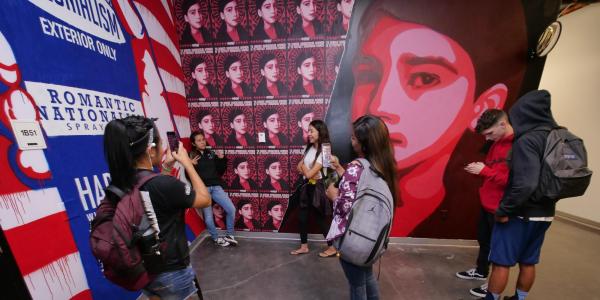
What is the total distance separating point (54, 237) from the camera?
1340 millimetres

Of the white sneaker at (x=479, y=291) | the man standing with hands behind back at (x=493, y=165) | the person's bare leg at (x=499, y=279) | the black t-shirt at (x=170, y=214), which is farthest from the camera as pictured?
the white sneaker at (x=479, y=291)

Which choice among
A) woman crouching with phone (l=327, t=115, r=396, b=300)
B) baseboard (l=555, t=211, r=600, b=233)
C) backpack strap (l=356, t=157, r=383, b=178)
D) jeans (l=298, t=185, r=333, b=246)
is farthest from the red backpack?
baseboard (l=555, t=211, r=600, b=233)

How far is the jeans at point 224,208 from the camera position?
272 centimetres

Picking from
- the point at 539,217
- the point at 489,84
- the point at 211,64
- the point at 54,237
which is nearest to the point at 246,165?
the point at 211,64

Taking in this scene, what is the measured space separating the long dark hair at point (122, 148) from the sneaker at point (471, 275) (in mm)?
2952

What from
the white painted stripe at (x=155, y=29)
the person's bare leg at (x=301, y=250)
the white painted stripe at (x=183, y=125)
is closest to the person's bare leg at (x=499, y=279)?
the person's bare leg at (x=301, y=250)

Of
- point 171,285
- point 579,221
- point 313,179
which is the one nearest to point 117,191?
point 171,285

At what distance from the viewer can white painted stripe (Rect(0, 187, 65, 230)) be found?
1130 mm

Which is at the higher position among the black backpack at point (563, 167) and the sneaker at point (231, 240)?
the black backpack at point (563, 167)

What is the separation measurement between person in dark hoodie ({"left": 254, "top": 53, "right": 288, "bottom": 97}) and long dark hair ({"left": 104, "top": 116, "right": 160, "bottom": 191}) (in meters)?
1.84

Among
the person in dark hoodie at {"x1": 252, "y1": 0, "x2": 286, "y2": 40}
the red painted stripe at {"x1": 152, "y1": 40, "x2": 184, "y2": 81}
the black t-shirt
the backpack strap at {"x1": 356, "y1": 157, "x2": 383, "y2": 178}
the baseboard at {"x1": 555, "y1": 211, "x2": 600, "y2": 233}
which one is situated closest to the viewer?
the black t-shirt

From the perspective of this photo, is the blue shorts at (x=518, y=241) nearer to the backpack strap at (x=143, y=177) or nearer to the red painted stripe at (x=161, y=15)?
the backpack strap at (x=143, y=177)

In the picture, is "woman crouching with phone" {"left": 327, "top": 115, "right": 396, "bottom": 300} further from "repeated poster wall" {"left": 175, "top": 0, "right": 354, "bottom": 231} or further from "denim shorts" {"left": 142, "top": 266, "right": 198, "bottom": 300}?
"repeated poster wall" {"left": 175, "top": 0, "right": 354, "bottom": 231}

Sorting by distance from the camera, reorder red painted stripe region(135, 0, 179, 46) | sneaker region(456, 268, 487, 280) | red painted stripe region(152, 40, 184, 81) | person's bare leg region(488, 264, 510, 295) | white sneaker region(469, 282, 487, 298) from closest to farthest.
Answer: person's bare leg region(488, 264, 510, 295), white sneaker region(469, 282, 487, 298), sneaker region(456, 268, 487, 280), red painted stripe region(135, 0, 179, 46), red painted stripe region(152, 40, 184, 81)
